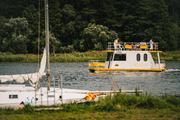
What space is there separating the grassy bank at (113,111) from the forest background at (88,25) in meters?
52.6

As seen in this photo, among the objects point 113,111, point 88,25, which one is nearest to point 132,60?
point 113,111

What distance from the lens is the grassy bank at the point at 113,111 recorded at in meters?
9.70

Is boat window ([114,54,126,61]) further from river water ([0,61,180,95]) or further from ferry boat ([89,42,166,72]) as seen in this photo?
river water ([0,61,180,95])

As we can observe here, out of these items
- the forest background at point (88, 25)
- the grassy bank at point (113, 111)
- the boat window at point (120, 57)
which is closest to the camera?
the grassy bank at point (113, 111)

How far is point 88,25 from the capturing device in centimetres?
6969

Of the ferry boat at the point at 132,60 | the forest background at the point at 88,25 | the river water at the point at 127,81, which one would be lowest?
the river water at the point at 127,81

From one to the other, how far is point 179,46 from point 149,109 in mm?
69712

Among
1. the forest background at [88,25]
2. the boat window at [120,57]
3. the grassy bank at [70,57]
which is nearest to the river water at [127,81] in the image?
the boat window at [120,57]

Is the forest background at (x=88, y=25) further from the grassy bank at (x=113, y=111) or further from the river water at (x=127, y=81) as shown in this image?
the grassy bank at (x=113, y=111)

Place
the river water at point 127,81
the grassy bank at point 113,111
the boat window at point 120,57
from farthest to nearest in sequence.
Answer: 1. the boat window at point 120,57
2. the river water at point 127,81
3. the grassy bank at point 113,111

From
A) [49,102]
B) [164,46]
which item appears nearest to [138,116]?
[49,102]

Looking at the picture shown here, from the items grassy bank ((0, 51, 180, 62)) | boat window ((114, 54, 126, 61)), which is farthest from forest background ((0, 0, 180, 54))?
boat window ((114, 54, 126, 61))

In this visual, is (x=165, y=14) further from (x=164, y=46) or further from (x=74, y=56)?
(x=74, y=56)

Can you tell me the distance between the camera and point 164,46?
70.9 metres
